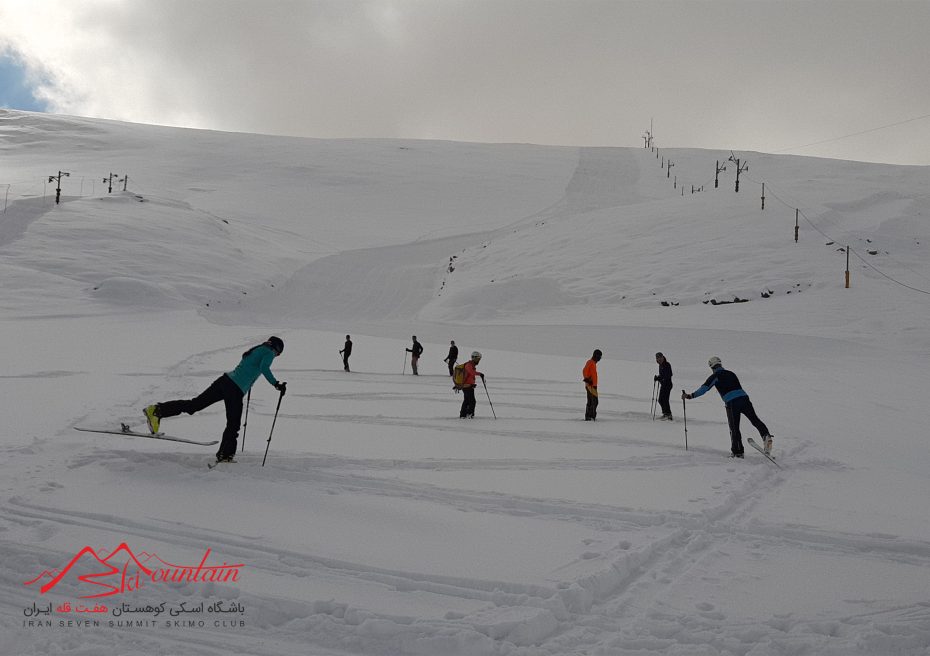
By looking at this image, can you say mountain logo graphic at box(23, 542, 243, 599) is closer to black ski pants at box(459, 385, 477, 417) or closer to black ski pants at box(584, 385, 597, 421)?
black ski pants at box(459, 385, 477, 417)

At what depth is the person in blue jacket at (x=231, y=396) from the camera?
7859 mm

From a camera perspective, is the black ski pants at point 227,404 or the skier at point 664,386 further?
the skier at point 664,386

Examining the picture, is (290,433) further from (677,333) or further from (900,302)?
(900,302)

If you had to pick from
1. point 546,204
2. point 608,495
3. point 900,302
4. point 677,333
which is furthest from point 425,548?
Result: point 546,204

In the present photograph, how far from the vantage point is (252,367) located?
8094 mm

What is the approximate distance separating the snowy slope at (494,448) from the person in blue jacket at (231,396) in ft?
1.40

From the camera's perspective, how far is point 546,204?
61.5m

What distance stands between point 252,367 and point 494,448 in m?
3.39

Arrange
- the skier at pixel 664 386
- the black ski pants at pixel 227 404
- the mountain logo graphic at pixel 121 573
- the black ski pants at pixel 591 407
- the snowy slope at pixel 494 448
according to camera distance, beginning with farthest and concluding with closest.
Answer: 1. the skier at pixel 664 386
2. the black ski pants at pixel 591 407
3. the black ski pants at pixel 227 404
4. the mountain logo graphic at pixel 121 573
5. the snowy slope at pixel 494 448

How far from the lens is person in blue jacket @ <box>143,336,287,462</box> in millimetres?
7859

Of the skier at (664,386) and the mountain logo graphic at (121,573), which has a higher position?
the skier at (664,386)

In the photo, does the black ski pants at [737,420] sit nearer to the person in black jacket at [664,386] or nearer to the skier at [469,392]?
the person in black jacket at [664,386]

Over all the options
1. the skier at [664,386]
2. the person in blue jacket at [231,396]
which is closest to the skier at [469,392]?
the skier at [664,386]

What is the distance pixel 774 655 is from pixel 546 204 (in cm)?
5899
